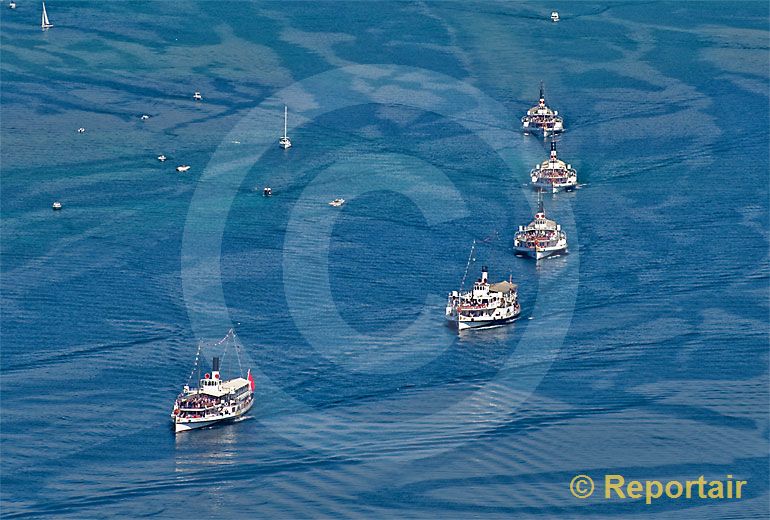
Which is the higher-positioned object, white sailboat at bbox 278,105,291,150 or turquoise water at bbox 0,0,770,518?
white sailboat at bbox 278,105,291,150

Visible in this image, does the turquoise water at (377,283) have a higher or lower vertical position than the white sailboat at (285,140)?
lower

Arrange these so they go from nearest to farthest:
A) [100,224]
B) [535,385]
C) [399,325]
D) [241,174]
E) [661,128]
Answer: [535,385] → [399,325] → [100,224] → [241,174] → [661,128]

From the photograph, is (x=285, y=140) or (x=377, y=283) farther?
(x=285, y=140)

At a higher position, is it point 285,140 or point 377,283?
point 285,140

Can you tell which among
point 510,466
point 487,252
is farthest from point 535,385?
point 487,252

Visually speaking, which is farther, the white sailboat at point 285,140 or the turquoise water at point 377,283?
the white sailboat at point 285,140

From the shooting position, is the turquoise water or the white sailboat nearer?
the turquoise water

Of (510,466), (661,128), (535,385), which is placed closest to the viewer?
(510,466)

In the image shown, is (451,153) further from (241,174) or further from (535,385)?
(535,385)
